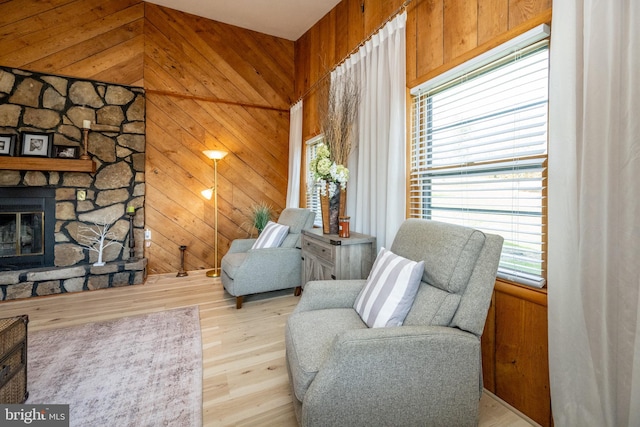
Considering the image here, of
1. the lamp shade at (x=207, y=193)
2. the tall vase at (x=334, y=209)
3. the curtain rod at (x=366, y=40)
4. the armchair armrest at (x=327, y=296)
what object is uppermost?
the curtain rod at (x=366, y=40)

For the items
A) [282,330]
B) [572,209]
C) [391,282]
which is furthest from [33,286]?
[572,209]

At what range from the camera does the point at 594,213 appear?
115 centimetres

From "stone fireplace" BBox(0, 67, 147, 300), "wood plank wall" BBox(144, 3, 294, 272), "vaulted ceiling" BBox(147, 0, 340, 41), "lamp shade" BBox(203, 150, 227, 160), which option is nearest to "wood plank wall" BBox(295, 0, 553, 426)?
"vaulted ceiling" BBox(147, 0, 340, 41)

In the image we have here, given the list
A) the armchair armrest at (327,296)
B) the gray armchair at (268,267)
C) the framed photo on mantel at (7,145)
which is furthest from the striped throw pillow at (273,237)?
the framed photo on mantel at (7,145)

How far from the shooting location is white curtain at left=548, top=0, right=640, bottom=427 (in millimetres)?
1050

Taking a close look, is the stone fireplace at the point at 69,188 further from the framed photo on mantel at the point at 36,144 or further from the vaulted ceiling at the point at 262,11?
the vaulted ceiling at the point at 262,11

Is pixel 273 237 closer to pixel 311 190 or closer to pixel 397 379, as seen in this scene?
pixel 311 190

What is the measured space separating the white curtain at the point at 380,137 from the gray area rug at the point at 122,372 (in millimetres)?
1677

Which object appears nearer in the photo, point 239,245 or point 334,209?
point 334,209

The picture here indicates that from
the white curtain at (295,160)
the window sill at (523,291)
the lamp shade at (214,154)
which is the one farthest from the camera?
the white curtain at (295,160)

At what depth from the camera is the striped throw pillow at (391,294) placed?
134 centimetres

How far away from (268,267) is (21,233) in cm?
288

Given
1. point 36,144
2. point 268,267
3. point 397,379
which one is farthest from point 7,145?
point 397,379

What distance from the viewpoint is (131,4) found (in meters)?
3.62
